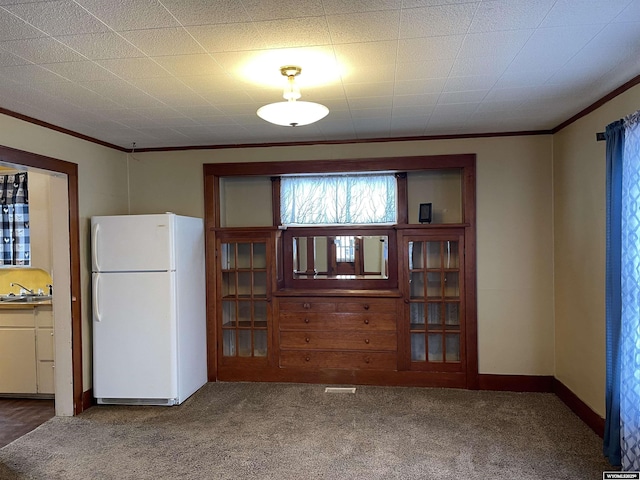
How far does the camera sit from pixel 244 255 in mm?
4672

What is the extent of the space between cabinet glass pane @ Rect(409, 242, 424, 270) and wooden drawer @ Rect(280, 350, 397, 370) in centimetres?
85

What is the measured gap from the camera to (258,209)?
4.79 metres

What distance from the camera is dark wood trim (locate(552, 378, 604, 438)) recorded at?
3.20 m

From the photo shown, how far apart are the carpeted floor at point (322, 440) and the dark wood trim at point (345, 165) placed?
205 centimetres

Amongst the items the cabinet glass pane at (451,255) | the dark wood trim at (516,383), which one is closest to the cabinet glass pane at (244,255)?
the cabinet glass pane at (451,255)

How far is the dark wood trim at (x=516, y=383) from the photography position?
4.12 m

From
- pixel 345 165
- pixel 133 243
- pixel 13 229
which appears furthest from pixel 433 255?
pixel 13 229

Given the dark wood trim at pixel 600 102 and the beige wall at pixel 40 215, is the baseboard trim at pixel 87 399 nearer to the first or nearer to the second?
the beige wall at pixel 40 215

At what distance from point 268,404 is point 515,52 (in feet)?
10.4

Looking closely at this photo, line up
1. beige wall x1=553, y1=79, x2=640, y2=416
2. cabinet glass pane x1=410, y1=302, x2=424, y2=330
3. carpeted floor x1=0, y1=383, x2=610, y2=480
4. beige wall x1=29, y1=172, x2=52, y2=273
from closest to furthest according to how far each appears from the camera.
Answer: carpeted floor x1=0, y1=383, x2=610, y2=480
beige wall x1=553, y1=79, x2=640, y2=416
cabinet glass pane x1=410, y1=302, x2=424, y2=330
beige wall x1=29, y1=172, x2=52, y2=273

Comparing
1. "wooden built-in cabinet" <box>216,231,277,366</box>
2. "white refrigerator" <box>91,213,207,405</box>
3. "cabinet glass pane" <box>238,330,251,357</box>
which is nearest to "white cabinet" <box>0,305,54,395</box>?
"white refrigerator" <box>91,213,207,405</box>

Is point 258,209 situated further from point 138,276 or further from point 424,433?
point 424,433

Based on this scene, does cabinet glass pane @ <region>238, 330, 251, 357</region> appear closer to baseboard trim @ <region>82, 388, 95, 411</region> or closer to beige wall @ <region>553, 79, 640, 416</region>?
baseboard trim @ <region>82, 388, 95, 411</region>

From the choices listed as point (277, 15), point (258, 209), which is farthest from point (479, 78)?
point (258, 209)
